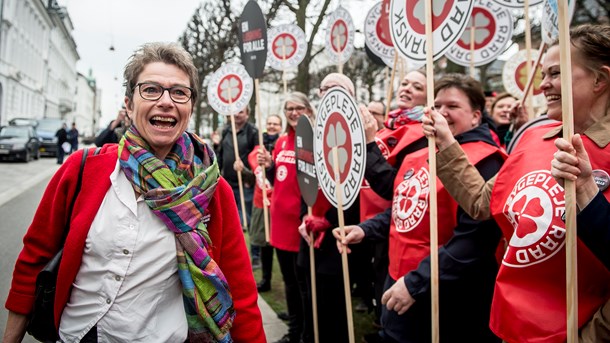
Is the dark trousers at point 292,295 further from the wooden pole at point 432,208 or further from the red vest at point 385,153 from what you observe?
the wooden pole at point 432,208

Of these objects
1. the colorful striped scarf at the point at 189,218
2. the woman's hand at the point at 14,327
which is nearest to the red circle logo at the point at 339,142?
the colorful striped scarf at the point at 189,218

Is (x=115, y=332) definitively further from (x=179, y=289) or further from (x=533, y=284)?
(x=533, y=284)

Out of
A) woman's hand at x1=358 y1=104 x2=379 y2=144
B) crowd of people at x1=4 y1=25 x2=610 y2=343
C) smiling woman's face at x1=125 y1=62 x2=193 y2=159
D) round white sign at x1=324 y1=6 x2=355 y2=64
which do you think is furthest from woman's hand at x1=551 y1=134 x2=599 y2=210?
round white sign at x1=324 y1=6 x2=355 y2=64

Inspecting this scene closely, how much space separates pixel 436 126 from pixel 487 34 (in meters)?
3.11

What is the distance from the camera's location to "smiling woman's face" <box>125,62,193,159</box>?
1762 millimetres

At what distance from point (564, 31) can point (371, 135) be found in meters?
1.48

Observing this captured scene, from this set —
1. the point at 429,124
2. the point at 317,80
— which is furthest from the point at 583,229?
the point at 317,80

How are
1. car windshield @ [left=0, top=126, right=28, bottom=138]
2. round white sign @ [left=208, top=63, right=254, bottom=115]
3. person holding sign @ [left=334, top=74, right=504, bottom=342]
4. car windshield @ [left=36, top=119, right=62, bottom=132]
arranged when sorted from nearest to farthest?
1. person holding sign @ [left=334, top=74, right=504, bottom=342]
2. round white sign @ [left=208, top=63, right=254, bottom=115]
3. car windshield @ [left=0, top=126, right=28, bottom=138]
4. car windshield @ [left=36, top=119, right=62, bottom=132]

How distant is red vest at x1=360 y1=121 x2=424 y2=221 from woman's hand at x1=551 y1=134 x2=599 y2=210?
134 cm

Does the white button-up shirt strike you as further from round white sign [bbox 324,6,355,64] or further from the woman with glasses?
round white sign [bbox 324,6,355,64]

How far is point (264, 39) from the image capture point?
14.5ft

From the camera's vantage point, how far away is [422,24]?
232cm

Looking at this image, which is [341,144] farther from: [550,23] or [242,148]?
[242,148]

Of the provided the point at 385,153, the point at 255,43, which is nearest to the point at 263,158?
the point at 255,43
